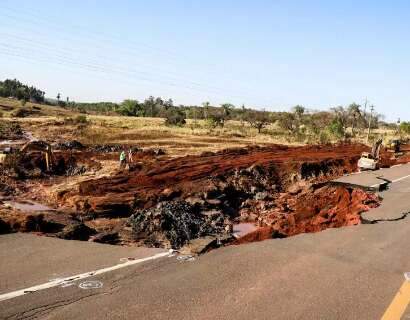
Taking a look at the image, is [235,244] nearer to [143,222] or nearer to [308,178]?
[143,222]

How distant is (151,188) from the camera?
20438mm

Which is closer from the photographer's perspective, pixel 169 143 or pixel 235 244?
pixel 235 244

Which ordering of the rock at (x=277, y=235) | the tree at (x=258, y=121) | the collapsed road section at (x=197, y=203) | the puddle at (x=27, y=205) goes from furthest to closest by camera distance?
the tree at (x=258, y=121)
the puddle at (x=27, y=205)
the collapsed road section at (x=197, y=203)
the rock at (x=277, y=235)

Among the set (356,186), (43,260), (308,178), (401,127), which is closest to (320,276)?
(43,260)

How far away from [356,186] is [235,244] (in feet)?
39.3

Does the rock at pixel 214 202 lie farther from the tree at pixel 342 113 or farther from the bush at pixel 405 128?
the tree at pixel 342 113

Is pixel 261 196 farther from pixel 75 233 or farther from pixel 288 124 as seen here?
pixel 288 124

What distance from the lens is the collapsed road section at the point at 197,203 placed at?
1156cm

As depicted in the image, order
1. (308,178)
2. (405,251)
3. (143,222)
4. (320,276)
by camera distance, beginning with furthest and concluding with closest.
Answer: (308,178) → (143,222) → (405,251) → (320,276)

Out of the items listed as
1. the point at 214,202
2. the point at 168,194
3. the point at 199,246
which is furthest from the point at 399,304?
the point at 168,194

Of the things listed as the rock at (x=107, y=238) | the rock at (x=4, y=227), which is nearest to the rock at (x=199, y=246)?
the rock at (x=107, y=238)

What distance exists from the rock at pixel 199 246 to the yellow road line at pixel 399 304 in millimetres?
3345

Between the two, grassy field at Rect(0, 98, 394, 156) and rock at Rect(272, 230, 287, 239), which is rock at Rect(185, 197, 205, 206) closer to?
rock at Rect(272, 230, 287, 239)

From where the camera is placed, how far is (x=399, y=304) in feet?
20.6
